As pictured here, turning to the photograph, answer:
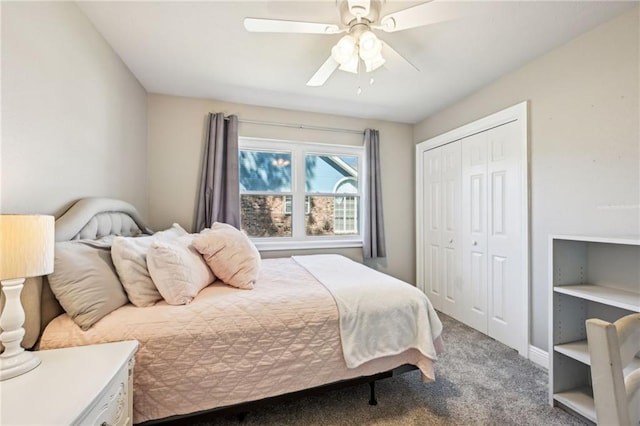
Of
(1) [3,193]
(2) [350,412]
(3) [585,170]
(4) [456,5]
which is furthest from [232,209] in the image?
(3) [585,170]

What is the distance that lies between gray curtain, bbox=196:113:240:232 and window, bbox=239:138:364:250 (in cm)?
26

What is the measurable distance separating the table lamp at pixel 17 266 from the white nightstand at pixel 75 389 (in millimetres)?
57

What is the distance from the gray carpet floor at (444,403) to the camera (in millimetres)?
1522

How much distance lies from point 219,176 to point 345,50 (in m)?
1.89

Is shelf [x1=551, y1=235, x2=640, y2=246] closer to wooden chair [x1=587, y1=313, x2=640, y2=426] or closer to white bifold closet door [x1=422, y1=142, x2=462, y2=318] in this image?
wooden chair [x1=587, y1=313, x2=640, y2=426]

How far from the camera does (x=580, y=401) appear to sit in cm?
157

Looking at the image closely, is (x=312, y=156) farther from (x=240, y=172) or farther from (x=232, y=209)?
(x=232, y=209)

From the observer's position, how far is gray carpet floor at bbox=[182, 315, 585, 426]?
1522 mm

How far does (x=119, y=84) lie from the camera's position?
84.0 inches

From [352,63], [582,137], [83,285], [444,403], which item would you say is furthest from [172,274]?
[582,137]

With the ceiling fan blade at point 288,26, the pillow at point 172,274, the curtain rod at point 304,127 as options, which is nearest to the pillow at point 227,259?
the pillow at point 172,274

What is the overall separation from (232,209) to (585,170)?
118 inches

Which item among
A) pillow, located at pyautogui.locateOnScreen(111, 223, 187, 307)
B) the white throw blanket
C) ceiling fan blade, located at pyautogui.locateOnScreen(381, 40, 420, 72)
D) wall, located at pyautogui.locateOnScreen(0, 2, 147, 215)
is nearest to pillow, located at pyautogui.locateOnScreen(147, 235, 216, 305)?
pillow, located at pyautogui.locateOnScreen(111, 223, 187, 307)

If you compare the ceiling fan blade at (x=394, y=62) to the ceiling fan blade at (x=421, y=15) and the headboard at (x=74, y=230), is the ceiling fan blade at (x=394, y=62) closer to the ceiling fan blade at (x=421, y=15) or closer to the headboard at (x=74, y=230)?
the ceiling fan blade at (x=421, y=15)
